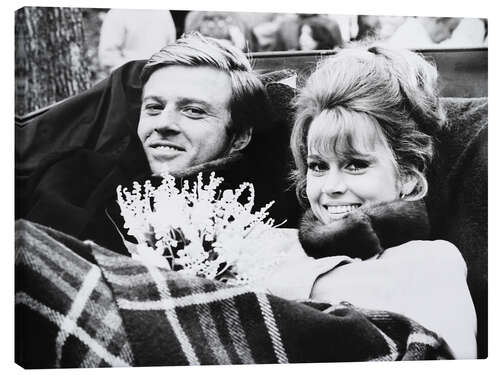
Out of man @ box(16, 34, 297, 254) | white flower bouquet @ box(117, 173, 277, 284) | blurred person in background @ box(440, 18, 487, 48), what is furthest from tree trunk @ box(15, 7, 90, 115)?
blurred person in background @ box(440, 18, 487, 48)

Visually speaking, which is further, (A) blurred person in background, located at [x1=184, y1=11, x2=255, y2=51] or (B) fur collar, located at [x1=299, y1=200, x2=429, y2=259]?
(B) fur collar, located at [x1=299, y1=200, x2=429, y2=259]

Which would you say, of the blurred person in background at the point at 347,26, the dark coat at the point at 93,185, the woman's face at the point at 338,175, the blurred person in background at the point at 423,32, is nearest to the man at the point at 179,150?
the dark coat at the point at 93,185

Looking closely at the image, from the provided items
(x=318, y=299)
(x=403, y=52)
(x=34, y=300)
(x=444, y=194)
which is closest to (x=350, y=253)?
(x=318, y=299)

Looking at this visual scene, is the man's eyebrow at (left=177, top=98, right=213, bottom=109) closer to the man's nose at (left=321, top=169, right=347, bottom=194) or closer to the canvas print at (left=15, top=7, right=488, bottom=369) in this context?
the canvas print at (left=15, top=7, right=488, bottom=369)

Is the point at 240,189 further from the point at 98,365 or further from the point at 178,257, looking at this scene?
the point at 98,365

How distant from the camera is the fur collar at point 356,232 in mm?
4828

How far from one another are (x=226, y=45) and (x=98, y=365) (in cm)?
169

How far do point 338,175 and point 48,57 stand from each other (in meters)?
1.55

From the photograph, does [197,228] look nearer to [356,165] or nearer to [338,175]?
[338,175]

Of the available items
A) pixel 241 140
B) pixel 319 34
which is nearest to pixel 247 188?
pixel 241 140

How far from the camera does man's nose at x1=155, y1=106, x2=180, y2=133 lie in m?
4.67

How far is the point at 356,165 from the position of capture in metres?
4.82

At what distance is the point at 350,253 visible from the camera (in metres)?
4.83

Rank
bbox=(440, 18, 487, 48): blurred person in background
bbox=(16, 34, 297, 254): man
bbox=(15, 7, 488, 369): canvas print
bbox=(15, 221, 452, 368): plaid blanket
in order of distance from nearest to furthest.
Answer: bbox=(15, 221, 452, 368): plaid blanket → bbox=(15, 7, 488, 369): canvas print → bbox=(16, 34, 297, 254): man → bbox=(440, 18, 487, 48): blurred person in background
